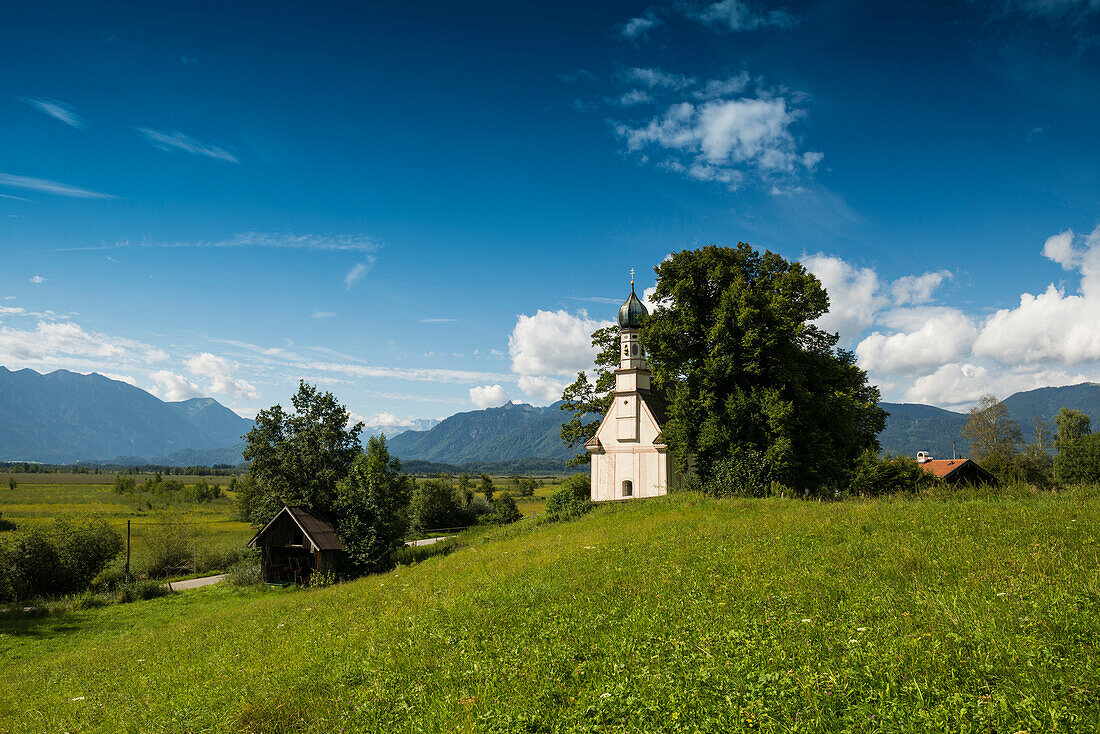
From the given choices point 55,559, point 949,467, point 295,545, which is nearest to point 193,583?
point 55,559

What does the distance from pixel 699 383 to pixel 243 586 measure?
29423 millimetres

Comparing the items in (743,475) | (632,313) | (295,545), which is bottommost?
(295,545)

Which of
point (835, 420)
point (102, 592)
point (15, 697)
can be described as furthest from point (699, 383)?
point (102, 592)

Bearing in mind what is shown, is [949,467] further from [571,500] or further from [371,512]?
[371,512]

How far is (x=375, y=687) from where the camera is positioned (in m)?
7.55

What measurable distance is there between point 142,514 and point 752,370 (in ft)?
279

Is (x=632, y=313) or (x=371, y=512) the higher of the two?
(x=632, y=313)

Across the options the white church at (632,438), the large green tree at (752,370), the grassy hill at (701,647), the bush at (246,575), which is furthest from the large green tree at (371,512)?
the large green tree at (752,370)

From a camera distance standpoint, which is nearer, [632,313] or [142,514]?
[632,313]

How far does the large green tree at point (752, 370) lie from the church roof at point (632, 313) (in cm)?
773

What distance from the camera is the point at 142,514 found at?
77.0 meters

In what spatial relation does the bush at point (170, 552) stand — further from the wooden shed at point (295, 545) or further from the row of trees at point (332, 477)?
the wooden shed at point (295, 545)

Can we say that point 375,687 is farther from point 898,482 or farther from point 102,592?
point 898,482

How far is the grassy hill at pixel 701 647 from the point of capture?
529 centimetres
